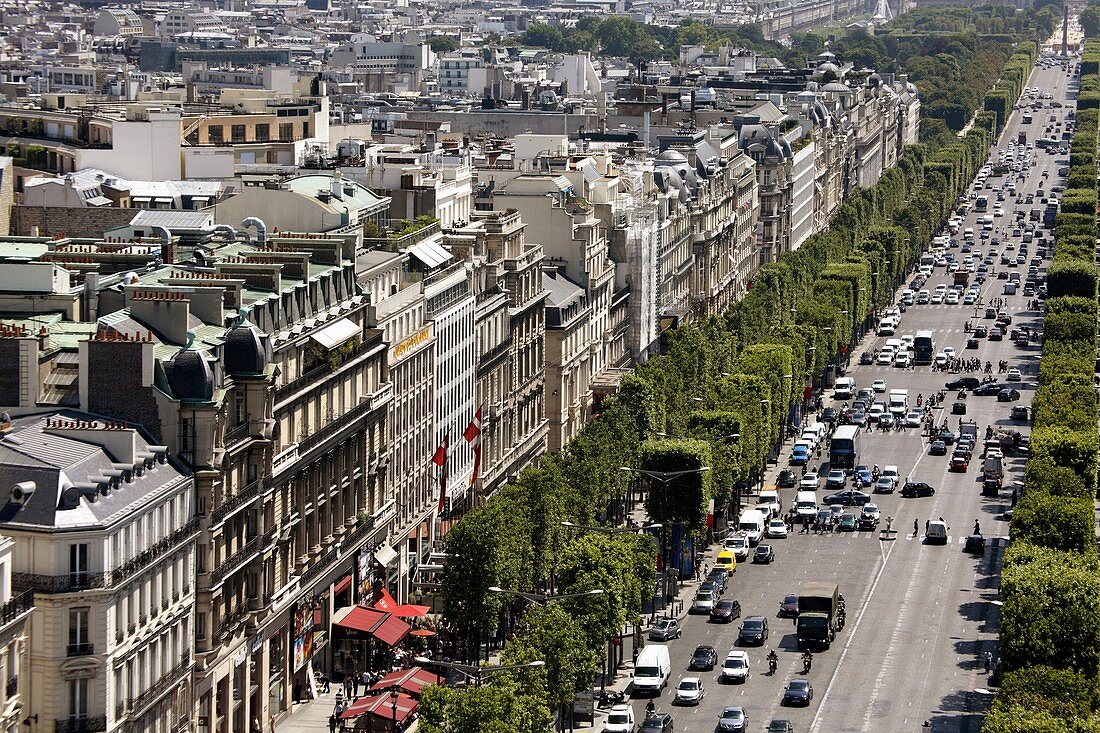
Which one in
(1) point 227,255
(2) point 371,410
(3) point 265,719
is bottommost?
(3) point 265,719

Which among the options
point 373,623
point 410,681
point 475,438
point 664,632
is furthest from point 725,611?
point 410,681

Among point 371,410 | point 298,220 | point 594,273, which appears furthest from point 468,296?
point 594,273

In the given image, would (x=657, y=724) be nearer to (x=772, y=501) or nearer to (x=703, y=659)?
(x=703, y=659)

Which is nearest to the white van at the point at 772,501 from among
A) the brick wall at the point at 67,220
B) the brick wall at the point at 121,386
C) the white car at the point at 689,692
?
the white car at the point at 689,692

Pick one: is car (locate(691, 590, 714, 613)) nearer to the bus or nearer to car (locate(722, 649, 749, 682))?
car (locate(722, 649, 749, 682))

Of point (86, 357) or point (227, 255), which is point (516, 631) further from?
point (86, 357)

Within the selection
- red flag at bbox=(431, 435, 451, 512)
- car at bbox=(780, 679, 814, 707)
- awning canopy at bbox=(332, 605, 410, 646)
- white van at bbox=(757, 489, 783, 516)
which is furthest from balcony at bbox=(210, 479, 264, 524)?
white van at bbox=(757, 489, 783, 516)

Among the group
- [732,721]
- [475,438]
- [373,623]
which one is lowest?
[732,721]
